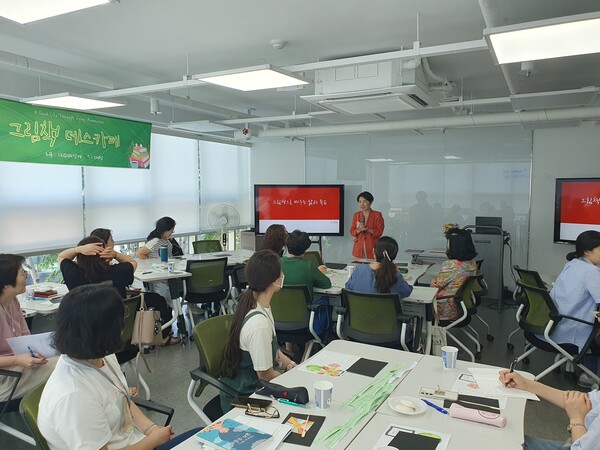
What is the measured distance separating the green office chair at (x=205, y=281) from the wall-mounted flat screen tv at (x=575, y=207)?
4.90m

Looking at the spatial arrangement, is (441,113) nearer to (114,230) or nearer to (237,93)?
(237,93)

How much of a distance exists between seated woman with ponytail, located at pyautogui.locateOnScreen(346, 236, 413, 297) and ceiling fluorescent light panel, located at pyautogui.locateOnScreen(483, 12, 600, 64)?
5.20 ft

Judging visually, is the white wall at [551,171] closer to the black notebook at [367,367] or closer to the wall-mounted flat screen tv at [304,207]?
the wall-mounted flat screen tv at [304,207]

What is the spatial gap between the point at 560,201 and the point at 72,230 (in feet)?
22.7

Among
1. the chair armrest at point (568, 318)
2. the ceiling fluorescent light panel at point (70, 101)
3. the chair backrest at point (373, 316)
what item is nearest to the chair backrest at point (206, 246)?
the ceiling fluorescent light panel at point (70, 101)

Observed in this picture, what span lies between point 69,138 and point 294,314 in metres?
4.16

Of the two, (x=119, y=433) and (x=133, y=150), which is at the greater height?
(x=133, y=150)

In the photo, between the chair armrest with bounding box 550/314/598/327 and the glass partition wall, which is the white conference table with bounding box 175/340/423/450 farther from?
the glass partition wall

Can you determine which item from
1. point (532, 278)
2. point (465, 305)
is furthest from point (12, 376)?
point (532, 278)

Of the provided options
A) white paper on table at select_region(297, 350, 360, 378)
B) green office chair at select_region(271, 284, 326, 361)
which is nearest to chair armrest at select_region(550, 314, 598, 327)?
green office chair at select_region(271, 284, 326, 361)

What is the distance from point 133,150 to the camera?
6.90 metres

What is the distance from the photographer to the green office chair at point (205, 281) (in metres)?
4.94

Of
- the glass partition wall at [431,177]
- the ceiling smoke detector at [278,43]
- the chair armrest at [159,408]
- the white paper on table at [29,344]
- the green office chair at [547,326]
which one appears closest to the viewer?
the chair armrest at [159,408]

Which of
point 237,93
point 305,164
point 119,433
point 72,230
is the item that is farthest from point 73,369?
A: point 305,164
